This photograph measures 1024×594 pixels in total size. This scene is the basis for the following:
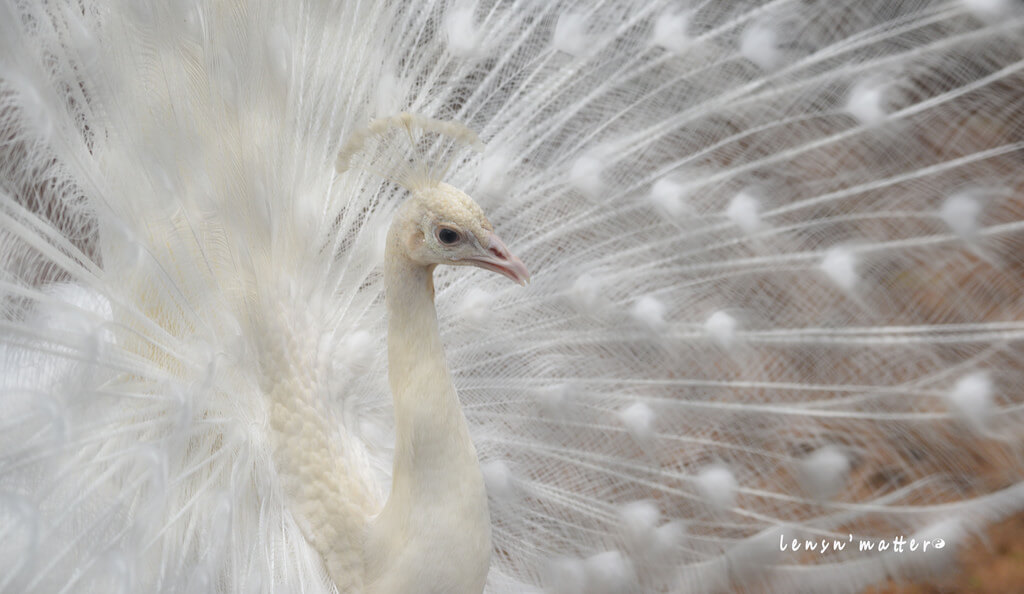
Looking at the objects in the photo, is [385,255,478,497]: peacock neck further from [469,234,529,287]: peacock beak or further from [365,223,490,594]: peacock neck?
[469,234,529,287]: peacock beak

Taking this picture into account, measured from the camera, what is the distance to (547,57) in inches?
69.8

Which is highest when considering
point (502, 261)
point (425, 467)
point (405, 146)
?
point (405, 146)

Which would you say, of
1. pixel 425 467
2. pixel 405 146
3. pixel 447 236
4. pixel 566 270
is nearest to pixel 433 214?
pixel 447 236

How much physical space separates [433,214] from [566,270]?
21.1 inches

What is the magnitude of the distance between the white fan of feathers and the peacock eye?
96 millimetres

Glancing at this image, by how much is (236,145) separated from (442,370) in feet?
1.60

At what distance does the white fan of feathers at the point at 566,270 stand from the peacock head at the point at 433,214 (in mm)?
16

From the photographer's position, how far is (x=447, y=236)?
126 centimetres

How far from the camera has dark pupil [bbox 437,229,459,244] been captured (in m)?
1.25

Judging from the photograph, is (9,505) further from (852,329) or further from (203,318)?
(852,329)

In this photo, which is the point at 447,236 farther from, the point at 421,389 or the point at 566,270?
the point at 566,270

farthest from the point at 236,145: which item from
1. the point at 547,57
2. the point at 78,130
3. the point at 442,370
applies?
the point at 547,57

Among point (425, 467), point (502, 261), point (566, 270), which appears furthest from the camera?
point (566, 270)

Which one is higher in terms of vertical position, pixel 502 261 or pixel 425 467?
pixel 502 261
